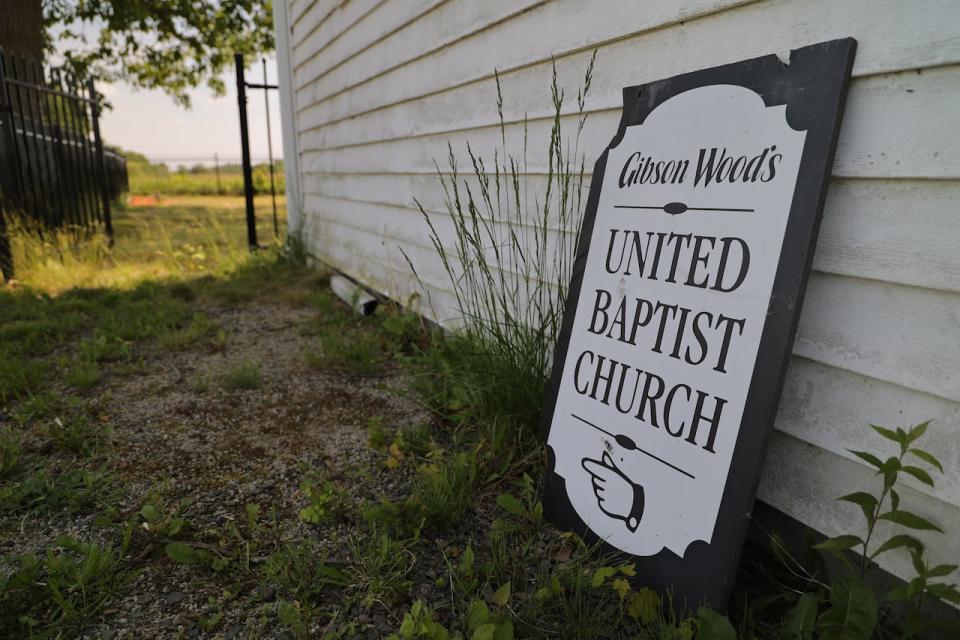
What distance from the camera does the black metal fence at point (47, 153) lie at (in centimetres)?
499

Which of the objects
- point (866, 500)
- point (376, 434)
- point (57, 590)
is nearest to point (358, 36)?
point (376, 434)

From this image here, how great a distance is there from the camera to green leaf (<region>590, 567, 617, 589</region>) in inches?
51.9

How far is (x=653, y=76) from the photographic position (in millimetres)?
1696

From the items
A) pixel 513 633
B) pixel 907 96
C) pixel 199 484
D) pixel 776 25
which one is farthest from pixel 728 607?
pixel 199 484

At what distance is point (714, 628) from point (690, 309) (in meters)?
0.67

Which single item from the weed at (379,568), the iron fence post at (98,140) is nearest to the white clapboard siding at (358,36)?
the weed at (379,568)

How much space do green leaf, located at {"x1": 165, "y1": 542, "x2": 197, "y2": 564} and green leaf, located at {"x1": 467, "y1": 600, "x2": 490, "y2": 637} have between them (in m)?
0.75

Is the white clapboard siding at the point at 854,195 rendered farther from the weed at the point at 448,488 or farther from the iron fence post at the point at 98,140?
the iron fence post at the point at 98,140

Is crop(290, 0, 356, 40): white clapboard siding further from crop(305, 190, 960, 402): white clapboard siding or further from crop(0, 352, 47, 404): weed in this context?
crop(305, 190, 960, 402): white clapboard siding

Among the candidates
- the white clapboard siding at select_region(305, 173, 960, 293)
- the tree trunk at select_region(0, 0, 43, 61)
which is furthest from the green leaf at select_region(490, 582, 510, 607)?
the tree trunk at select_region(0, 0, 43, 61)

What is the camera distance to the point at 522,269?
241 cm

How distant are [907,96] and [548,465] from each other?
1192mm

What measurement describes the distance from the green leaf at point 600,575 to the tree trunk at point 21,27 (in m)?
8.77

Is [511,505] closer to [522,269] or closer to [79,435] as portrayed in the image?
[522,269]
